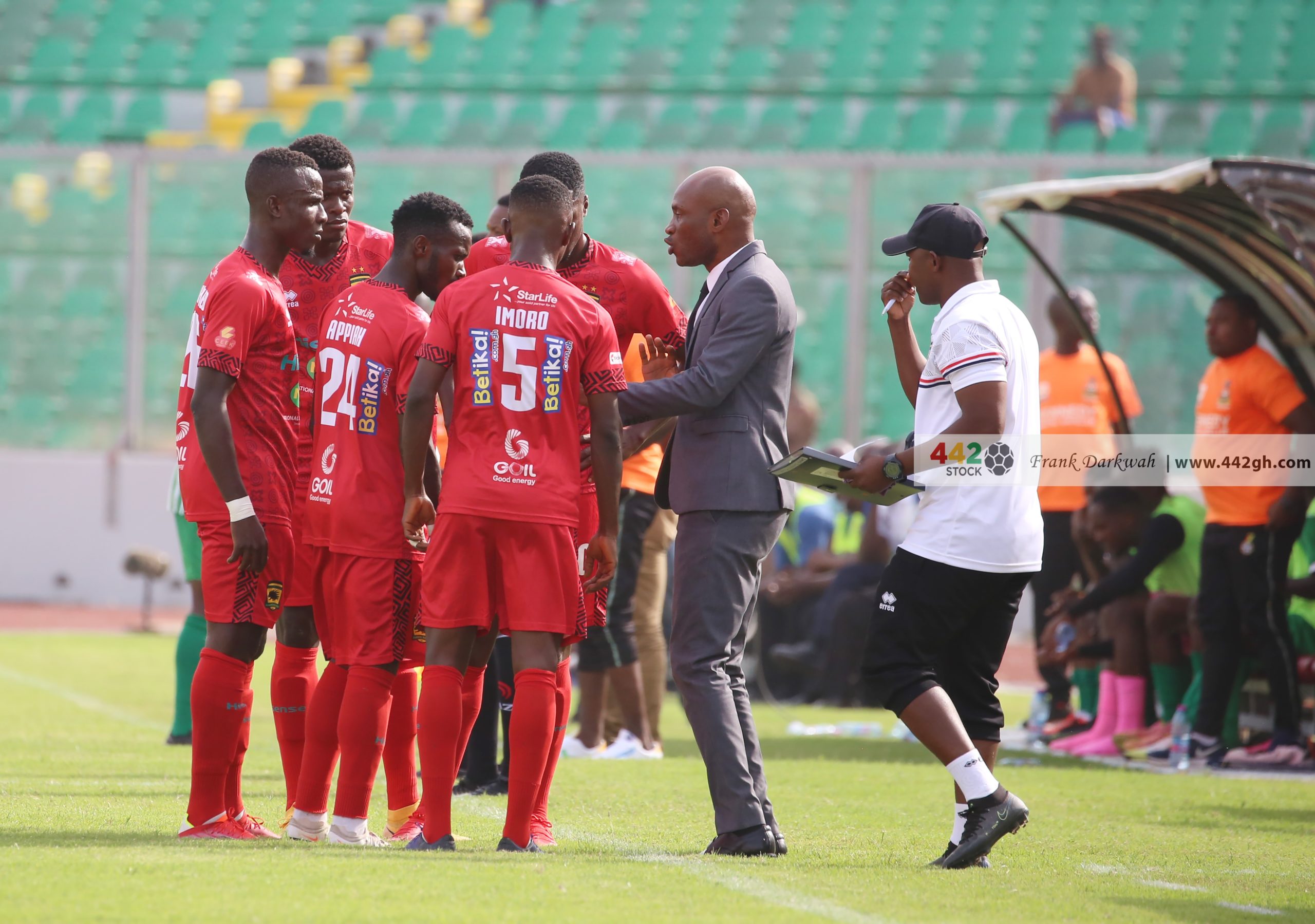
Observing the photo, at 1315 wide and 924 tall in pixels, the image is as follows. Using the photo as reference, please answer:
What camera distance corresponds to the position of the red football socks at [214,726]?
5156 millimetres

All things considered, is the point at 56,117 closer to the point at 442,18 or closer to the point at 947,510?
the point at 442,18

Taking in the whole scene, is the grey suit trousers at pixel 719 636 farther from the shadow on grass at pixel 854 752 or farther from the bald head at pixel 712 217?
the shadow on grass at pixel 854 752

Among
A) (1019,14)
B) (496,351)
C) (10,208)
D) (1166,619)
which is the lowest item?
(1166,619)

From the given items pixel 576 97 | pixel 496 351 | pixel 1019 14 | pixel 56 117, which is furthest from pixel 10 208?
pixel 496 351

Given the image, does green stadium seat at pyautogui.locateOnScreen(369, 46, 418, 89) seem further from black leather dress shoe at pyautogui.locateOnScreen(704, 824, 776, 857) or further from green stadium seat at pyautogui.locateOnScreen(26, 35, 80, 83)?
black leather dress shoe at pyautogui.locateOnScreen(704, 824, 776, 857)

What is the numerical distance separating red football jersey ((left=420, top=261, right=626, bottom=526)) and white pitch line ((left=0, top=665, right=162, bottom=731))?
4.82 m

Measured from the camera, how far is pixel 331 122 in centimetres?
2253

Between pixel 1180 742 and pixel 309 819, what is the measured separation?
5402 millimetres

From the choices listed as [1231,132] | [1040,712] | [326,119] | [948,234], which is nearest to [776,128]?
[1231,132]

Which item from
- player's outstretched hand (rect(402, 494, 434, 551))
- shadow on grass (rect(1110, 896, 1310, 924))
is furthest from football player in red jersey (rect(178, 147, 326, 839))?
shadow on grass (rect(1110, 896, 1310, 924))

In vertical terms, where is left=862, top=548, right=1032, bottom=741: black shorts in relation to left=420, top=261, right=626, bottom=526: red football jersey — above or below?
below

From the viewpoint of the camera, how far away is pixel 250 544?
5031 millimetres

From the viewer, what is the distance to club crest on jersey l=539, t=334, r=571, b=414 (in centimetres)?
505

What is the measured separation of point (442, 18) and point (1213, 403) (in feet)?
66.6
